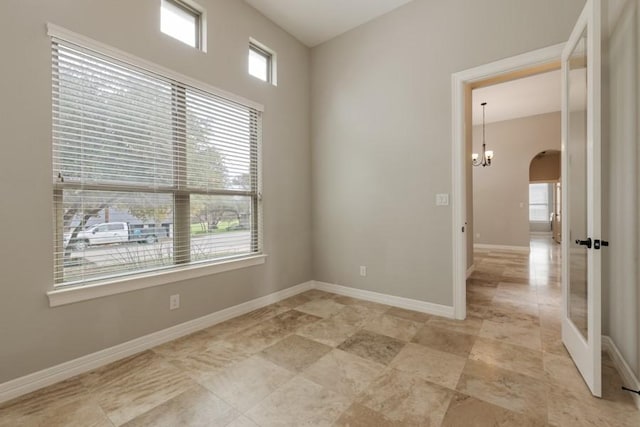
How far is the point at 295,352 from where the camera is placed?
90.8 inches

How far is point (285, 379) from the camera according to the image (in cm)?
194

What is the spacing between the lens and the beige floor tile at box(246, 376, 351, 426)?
5.11ft

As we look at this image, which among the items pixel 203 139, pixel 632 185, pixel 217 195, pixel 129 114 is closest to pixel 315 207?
pixel 217 195

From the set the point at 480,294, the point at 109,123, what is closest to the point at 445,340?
the point at 480,294

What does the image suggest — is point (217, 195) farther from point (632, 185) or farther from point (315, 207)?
point (632, 185)

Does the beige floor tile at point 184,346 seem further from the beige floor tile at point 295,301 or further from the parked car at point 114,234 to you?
the beige floor tile at point 295,301

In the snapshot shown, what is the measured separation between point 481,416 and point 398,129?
2.68 meters

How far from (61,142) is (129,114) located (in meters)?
0.50

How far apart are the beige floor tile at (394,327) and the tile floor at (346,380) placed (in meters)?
0.02

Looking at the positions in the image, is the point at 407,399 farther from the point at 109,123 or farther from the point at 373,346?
the point at 109,123

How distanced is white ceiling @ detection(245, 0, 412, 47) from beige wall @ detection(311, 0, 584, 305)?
12 centimetres

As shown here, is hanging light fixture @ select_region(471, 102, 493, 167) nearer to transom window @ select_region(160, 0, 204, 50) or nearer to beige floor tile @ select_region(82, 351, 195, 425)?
transom window @ select_region(160, 0, 204, 50)

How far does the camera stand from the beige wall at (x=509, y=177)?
269 inches

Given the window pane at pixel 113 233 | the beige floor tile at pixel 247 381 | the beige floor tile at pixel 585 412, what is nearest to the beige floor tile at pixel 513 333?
the beige floor tile at pixel 585 412
